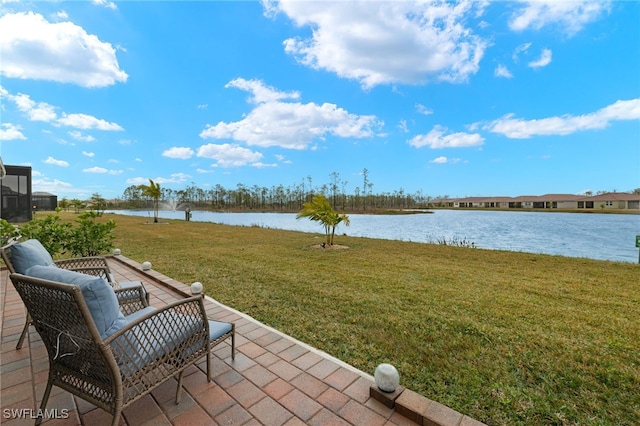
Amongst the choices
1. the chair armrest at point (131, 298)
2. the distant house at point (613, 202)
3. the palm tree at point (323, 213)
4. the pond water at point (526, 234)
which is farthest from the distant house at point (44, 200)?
the distant house at point (613, 202)

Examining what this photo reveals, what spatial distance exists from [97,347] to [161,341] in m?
0.35

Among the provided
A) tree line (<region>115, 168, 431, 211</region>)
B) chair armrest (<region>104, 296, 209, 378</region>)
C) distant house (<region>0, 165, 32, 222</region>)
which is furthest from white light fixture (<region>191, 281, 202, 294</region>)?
tree line (<region>115, 168, 431, 211</region>)

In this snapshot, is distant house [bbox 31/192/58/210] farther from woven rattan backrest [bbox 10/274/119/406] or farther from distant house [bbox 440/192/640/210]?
distant house [bbox 440/192/640/210]

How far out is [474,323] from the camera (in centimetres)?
267

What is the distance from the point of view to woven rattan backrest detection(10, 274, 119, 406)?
1.08m

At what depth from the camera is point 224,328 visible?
182 centimetres

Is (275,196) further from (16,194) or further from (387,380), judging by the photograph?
(387,380)

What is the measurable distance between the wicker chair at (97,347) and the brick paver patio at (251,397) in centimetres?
14

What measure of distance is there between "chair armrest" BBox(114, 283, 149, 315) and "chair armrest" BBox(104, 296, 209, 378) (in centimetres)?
90

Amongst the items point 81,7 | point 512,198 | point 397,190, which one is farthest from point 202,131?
point 512,198

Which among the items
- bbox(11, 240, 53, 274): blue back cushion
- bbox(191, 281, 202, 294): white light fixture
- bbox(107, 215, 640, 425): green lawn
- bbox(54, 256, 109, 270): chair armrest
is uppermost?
bbox(11, 240, 53, 274): blue back cushion

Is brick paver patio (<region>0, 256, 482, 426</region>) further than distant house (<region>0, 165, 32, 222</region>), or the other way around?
distant house (<region>0, 165, 32, 222</region>)

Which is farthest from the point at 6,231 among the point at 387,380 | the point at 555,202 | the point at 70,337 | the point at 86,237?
the point at 555,202

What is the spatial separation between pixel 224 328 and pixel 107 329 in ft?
2.36
